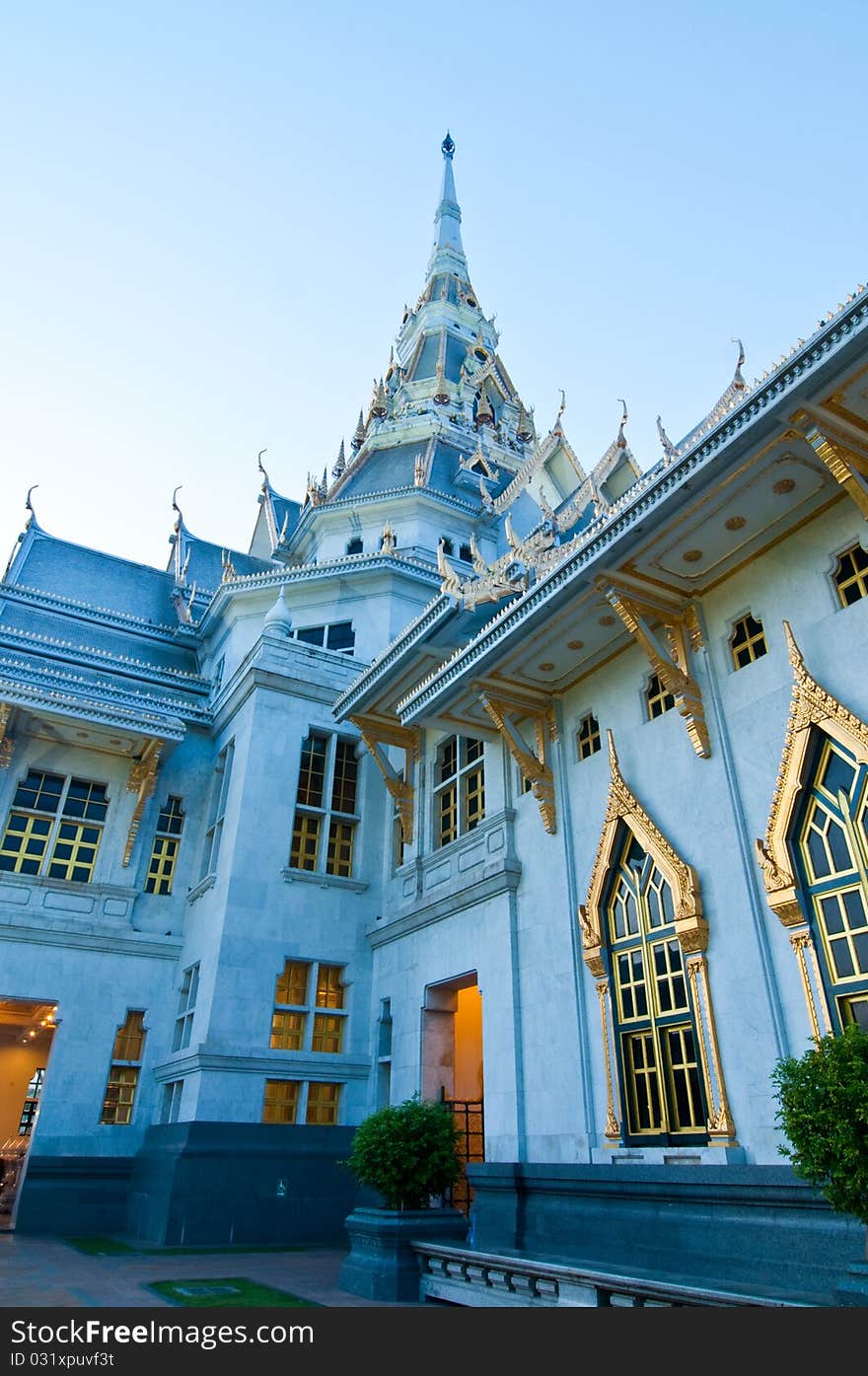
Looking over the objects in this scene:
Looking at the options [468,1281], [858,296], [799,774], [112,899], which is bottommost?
[468,1281]

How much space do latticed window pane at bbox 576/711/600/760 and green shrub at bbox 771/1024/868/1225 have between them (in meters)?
7.47

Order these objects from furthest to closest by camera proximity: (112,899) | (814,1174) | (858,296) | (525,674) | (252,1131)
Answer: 1. (112,899)
2. (252,1131)
3. (525,674)
4. (858,296)
5. (814,1174)

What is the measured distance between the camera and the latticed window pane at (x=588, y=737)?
1464cm

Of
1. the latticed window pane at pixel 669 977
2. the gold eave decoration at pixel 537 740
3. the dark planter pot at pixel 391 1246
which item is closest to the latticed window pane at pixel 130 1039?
the dark planter pot at pixel 391 1246

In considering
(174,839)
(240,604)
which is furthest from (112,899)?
(240,604)

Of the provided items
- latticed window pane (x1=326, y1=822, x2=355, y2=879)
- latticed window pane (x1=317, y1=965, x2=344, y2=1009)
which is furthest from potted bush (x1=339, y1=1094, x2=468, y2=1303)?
latticed window pane (x1=326, y1=822, x2=355, y2=879)

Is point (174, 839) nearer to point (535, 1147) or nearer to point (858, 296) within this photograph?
point (535, 1147)

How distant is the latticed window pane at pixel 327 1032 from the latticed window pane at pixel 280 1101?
0.91 m

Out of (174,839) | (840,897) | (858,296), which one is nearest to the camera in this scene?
(858,296)

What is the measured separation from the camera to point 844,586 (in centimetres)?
1082

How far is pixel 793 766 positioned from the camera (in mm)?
10539

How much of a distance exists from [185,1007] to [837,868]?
14666 millimetres

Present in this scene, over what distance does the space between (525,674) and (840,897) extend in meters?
6.70

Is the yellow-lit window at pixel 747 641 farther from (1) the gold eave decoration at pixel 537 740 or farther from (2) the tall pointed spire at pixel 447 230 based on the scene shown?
(2) the tall pointed spire at pixel 447 230
